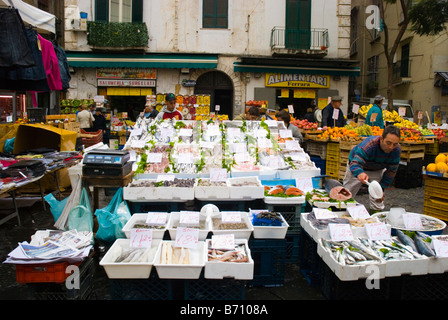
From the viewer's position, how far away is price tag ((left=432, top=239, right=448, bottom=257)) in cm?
323

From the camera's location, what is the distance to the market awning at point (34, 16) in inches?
213

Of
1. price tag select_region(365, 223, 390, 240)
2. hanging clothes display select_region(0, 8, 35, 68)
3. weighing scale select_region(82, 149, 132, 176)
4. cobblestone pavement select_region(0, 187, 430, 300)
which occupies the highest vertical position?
hanging clothes display select_region(0, 8, 35, 68)

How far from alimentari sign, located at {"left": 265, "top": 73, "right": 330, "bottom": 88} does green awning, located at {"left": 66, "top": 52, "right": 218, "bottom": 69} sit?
271 cm

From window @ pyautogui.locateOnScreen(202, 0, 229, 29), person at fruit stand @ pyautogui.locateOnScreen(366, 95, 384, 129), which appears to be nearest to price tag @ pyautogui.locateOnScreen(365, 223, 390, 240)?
person at fruit stand @ pyautogui.locateOnScreen(366, 95, 384, 129)

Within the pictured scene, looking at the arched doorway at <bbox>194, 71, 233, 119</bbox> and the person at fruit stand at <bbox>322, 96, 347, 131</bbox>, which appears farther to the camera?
the arched doorway at <bbox>194, 71, 233, 119</bbox>

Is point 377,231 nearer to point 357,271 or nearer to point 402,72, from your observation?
point 357,271

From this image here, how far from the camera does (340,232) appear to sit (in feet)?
11.9

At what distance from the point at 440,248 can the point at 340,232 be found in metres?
0.83

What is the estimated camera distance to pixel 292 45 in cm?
1752

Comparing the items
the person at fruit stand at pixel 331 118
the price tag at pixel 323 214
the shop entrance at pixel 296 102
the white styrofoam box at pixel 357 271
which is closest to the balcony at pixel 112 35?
the shop entrance at pixel 296 102

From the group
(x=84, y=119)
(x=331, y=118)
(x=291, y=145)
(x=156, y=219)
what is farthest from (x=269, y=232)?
(x=84, y=119)

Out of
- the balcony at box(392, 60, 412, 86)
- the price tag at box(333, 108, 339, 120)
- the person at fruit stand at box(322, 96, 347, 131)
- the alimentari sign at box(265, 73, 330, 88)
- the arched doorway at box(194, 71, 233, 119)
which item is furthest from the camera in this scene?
the balcony at box(392, 60, 412, 86)

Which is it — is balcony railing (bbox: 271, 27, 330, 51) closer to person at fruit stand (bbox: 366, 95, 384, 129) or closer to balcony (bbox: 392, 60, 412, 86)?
balcony (bbox: 392, 60, 412, 86)

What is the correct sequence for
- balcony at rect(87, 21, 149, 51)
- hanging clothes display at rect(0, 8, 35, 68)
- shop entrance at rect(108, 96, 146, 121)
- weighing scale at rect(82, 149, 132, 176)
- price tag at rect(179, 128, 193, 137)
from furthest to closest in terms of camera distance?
shop entrance at rect(108, 96, 146, 121)
balcony at rect(87, 21, 149, 51)
price tag at rect(179, 128, 193, 137)
hanging clothes display at rect(0, 8, 35, 68)
weighing scale at rect(82, 149, 132, 176)
